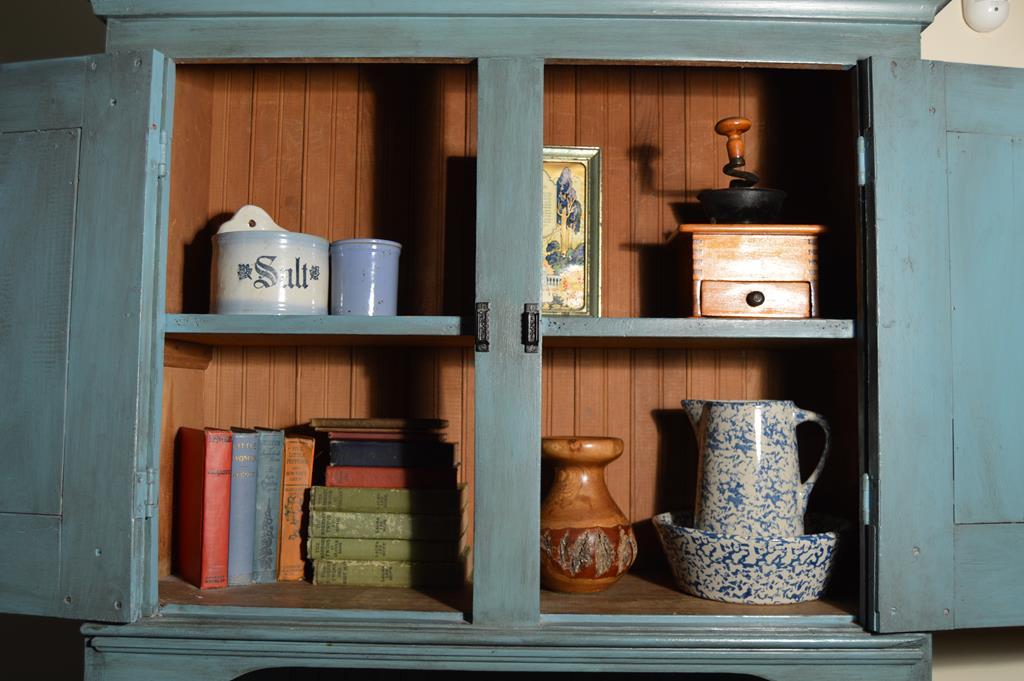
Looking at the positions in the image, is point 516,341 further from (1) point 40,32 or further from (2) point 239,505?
(1) point 40,32

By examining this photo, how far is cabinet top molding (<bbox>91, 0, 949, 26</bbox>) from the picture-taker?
1.33 m

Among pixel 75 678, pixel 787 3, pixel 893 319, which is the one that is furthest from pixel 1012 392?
pixel 75 678

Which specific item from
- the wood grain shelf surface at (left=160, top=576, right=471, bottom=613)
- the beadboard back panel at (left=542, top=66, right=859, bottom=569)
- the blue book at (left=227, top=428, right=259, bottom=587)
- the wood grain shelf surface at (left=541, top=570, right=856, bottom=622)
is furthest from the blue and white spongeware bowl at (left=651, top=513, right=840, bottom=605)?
the blue book at (left=227, top=428, right=259, bottom=587)

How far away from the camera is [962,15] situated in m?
1.86

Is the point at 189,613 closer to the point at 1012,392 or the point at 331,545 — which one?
the point at 331,545

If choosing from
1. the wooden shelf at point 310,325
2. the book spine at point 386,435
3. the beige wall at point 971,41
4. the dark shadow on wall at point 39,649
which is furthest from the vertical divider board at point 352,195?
the beige wall at point 971,41

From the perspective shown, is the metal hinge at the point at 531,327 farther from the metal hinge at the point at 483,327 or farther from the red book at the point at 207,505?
the red book at the point at 207,505

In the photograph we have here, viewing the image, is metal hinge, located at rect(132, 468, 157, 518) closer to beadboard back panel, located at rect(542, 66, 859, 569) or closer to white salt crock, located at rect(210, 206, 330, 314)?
white salt crock, located at rect(210, 206, 330, 314)

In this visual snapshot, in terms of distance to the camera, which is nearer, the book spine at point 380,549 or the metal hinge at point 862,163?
the metal hinge at point 862,163

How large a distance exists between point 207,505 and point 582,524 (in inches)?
26.7

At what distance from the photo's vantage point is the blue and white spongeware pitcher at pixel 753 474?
1.41 m

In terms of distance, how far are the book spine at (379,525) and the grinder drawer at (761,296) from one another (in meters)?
0.64

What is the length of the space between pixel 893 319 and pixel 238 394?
1295mm

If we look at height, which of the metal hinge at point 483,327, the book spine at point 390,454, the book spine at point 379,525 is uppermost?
the metal hinge at point 483,327
